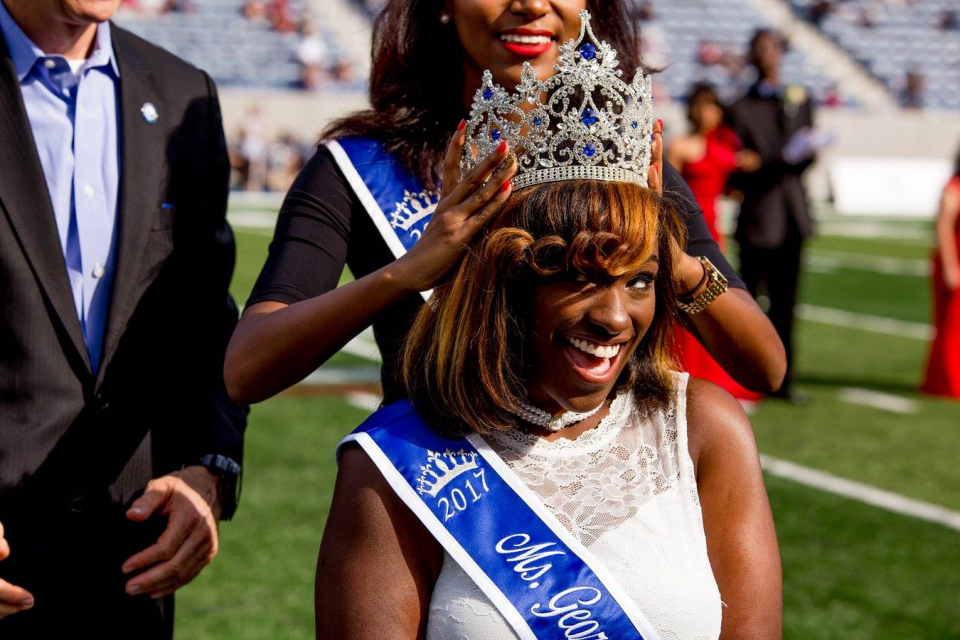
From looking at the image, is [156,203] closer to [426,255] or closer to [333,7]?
[426,255]

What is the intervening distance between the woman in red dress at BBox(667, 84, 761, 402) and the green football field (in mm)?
823

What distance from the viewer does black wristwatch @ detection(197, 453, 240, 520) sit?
2479 mm

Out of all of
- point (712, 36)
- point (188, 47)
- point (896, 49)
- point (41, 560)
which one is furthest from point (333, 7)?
point (41, 560)

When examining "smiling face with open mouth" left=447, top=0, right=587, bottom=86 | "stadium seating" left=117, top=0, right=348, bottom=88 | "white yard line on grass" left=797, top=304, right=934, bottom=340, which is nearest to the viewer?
"smiling face with open mouth" left=447, top=0, right=587, bottom=86

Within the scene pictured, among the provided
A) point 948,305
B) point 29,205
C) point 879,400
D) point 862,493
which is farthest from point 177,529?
point 948,305

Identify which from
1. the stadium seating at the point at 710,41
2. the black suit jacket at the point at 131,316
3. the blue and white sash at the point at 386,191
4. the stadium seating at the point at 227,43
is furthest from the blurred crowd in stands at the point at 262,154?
the blue and white sash at the point at 386,191

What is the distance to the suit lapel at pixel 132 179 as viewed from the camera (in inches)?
92.0

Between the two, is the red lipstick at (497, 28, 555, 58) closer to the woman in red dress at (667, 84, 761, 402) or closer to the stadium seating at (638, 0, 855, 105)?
the woman in red dress at (667, 84, 761, 402)

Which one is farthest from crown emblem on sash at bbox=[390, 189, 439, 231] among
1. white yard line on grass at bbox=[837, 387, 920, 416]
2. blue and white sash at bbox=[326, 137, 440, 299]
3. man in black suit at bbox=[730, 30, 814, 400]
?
white yard line on grass at bbox=[837, 387, 920, 416]

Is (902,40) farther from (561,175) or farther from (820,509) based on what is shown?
(561,175)

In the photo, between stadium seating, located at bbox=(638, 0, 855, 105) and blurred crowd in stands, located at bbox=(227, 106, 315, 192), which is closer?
blurred crowd in stands, located at bbox=(227, 106, 315, 192)

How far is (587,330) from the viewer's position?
6.03ft

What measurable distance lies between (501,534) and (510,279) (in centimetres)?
35

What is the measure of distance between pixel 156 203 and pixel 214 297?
0.21m
